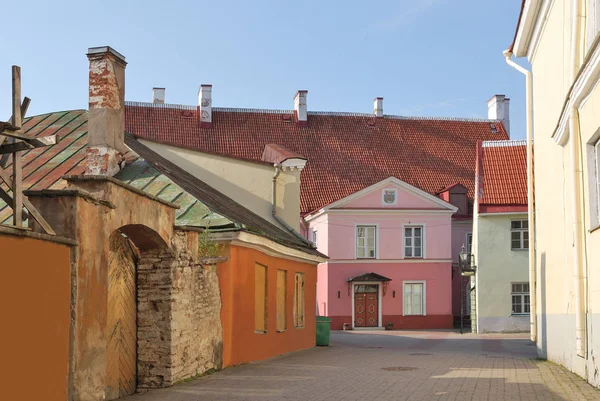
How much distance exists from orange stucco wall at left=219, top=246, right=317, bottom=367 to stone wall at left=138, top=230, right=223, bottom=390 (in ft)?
6.30

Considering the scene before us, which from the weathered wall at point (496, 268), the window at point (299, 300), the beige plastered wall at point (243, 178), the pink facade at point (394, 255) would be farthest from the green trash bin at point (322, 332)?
the pink facade at point (394, 255)

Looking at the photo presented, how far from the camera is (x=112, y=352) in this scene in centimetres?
1138

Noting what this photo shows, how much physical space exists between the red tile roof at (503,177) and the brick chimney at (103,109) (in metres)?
20.8

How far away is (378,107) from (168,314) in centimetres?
4041

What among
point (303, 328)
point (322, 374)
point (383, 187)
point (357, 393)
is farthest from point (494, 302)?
point (357, 393)

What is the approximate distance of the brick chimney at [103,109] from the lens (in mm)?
15891

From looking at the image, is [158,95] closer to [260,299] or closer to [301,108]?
[301,108]

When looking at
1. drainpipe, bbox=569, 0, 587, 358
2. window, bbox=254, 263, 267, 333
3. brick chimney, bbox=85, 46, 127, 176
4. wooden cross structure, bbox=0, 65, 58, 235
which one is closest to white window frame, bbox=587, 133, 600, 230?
drainpipe, bbox=569, 0, 587, 358

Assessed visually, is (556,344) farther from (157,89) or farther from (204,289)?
(157,89)

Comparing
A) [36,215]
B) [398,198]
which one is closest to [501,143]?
[398,198]

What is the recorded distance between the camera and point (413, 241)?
4194 cm

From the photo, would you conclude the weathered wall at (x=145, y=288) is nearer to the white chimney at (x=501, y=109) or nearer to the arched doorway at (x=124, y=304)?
the arched doorway at (x=124, y=304)

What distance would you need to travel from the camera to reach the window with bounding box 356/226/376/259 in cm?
4169

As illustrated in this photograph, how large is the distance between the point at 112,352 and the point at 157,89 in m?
39.1
